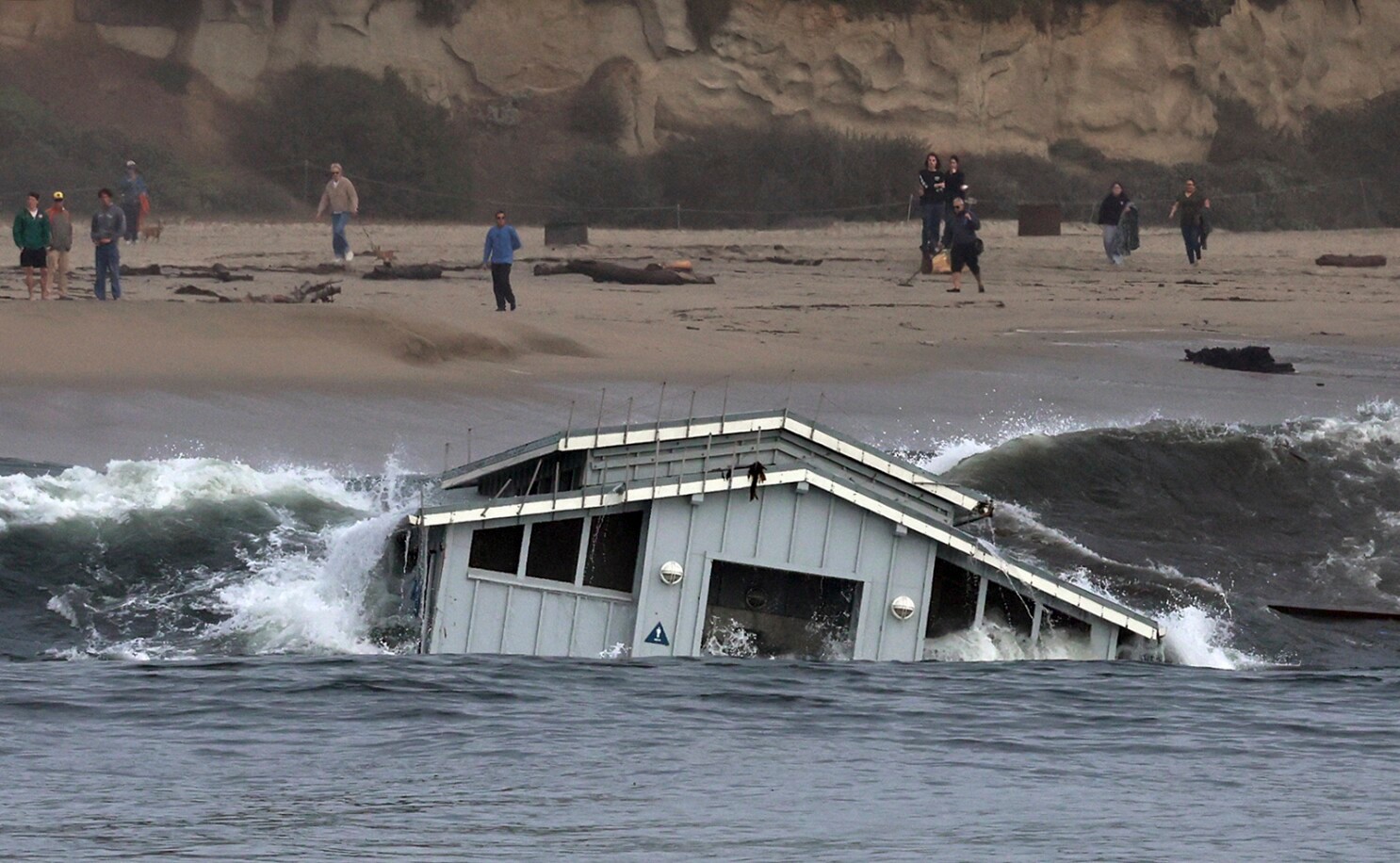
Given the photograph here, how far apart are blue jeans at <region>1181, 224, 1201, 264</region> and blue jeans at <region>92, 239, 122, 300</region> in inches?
782

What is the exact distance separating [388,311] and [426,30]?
21646 mm

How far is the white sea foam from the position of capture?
2039cm

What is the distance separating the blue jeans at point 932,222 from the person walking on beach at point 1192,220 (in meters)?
4.91

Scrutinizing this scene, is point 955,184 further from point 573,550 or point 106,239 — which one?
point 573,550

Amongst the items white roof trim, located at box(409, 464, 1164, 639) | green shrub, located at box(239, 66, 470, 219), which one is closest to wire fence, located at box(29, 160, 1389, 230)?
green shrub, located at box(239, 66, 470, 219)

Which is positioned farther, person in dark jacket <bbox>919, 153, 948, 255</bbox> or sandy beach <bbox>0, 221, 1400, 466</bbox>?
person in dark jacket <bbox>919, 153, 948, 255</bbox>

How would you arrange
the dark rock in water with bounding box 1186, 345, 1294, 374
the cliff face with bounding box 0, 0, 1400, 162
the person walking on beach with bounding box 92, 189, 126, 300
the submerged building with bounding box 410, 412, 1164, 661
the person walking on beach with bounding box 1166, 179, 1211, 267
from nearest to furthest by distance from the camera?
the submerged building with bounding box 410, 412, 1164, 661
the person walking on beach with bounding box 92, 189, 126, 300
the dark rock in water with bounding box 1186, 345, 1294, 374
the person walking on beach with bounding box 1166, 179, 1211, 267
the cliff face with bounding box 0, 0, 1400, 162

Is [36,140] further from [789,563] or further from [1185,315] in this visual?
[789,563]

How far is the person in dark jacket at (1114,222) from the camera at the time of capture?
41.0 meters

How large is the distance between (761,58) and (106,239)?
22.6 meters

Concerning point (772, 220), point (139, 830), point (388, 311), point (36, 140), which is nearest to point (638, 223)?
point (772, 220)

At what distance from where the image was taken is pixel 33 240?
3062cm

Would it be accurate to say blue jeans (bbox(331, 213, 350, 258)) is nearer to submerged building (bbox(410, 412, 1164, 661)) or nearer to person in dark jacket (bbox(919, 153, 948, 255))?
person in dark jacket (bbox(919, 153, 948, 255))

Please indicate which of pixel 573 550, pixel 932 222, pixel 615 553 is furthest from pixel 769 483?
pixel 932 222
